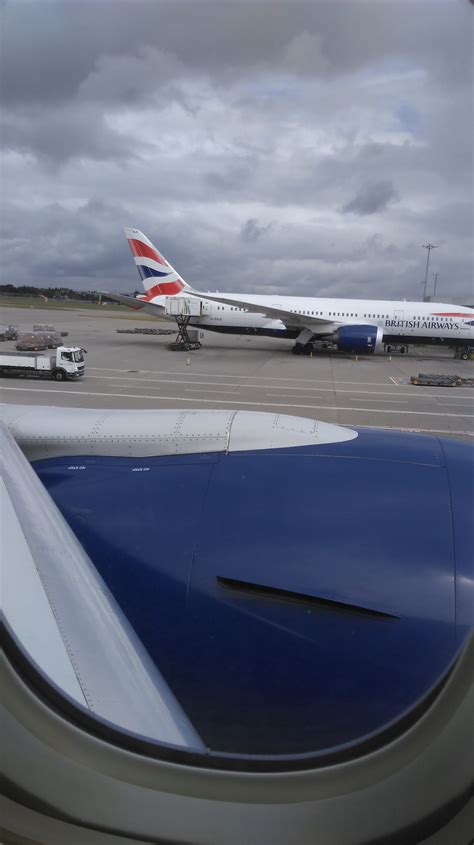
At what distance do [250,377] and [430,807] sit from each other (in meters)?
25.7

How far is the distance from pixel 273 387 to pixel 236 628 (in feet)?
68.6

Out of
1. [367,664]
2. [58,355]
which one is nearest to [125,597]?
[367,664]

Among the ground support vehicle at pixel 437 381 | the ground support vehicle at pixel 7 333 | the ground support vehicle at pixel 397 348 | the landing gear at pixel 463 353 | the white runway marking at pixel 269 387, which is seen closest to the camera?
the white runway marking at pixel 269 387

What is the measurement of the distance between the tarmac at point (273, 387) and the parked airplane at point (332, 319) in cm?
146

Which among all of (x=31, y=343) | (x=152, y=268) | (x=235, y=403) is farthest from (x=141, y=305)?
(x=235, y=403)

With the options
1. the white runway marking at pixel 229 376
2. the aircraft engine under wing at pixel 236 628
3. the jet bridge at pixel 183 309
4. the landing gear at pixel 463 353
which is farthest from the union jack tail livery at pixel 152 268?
the aircraft engine under wing at pixel 236 628

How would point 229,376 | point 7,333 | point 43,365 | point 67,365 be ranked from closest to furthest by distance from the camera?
point 43,365, point 67,365, point 229,376, point 7,333

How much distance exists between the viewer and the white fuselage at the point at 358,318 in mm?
35406

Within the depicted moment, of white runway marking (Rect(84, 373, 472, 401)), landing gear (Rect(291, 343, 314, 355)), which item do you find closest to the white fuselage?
landing gear (Rect(291, 343, 314, 355))

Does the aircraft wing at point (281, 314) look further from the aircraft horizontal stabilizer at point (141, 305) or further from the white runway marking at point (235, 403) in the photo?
the white runway marking at point (235, 403)

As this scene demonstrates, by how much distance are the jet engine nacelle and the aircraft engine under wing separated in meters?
30.6

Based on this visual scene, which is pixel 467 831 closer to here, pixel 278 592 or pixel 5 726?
pixel 5 726

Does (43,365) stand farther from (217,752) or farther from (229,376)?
(217,752)

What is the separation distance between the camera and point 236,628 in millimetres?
3139
